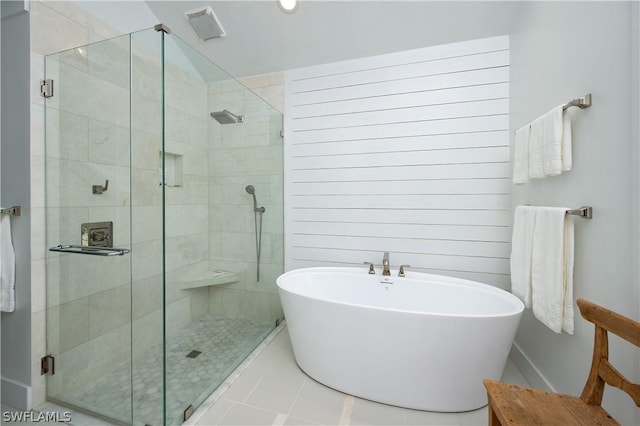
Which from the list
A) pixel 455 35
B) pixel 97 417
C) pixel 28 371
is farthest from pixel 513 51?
pixel 28 371

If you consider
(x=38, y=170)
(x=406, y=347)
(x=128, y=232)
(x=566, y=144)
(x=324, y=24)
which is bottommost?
(x=406, y=347)

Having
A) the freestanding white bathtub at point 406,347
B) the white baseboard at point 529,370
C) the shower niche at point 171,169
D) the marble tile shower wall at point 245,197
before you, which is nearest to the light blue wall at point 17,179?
the shower niche at point 171,169

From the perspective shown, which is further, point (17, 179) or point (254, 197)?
point (254, 197)

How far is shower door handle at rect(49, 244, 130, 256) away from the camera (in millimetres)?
1407

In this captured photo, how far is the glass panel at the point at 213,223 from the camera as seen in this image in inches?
58.9

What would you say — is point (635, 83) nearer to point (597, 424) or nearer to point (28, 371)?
point (597, 424)

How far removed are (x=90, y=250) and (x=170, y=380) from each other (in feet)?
2.90

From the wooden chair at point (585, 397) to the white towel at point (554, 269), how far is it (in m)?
0.33

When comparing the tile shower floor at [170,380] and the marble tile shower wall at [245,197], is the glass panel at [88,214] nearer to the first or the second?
the tile shower floor at [170,380]

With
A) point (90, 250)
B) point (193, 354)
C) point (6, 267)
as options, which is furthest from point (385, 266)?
point (6, 267)

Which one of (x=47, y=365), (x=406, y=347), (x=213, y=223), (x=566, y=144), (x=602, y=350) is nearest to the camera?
(x=602, y=350)

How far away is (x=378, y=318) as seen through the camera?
1.44m

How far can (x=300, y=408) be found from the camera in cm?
148

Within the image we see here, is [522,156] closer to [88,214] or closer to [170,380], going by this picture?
[170,380]
